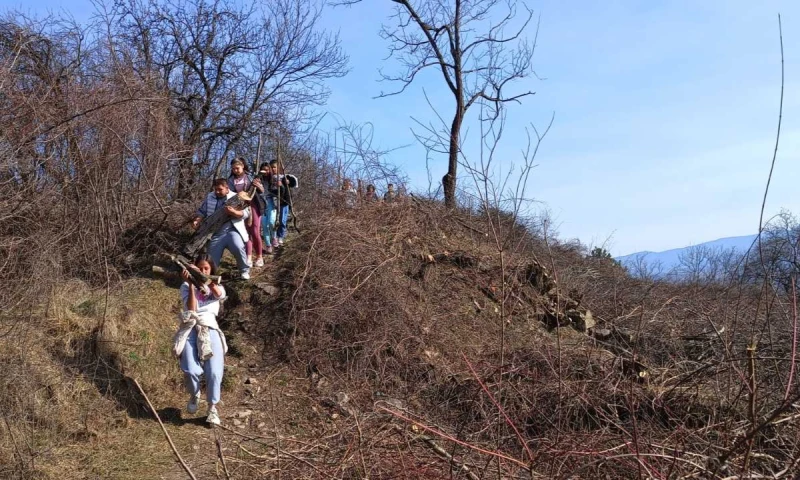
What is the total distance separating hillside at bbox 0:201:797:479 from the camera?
375 cm

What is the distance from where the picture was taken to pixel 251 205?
25.6ft

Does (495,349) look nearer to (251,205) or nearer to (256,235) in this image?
(256,235)

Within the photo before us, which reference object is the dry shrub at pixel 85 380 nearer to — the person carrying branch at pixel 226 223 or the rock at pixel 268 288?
the person carrying branch at pixel 226 223

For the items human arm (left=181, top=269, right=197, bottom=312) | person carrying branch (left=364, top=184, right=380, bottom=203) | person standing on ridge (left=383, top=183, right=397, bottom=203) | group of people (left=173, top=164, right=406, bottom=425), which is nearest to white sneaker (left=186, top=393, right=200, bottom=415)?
group of people (left=173, top=164, right=406, bottom=425)

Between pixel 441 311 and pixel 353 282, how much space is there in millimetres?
1328

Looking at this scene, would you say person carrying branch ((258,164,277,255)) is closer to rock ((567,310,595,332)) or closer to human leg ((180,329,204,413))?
human leg ((180,329,204,413))

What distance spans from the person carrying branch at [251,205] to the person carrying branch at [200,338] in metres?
2.45

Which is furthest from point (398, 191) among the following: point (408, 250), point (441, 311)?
point (441, 311)

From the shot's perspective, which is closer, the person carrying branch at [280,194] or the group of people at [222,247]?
the group of people at [222,247]

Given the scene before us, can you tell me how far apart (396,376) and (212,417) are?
2.13 meters

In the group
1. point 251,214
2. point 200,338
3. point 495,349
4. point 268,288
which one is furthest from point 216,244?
point 495,349

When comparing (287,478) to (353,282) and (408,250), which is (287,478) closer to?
(353,282)

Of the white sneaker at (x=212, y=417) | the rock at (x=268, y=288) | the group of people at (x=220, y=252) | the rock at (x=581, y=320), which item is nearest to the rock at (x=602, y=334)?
the rock at (x=581, y=320)

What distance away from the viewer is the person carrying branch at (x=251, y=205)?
7637 millimetres
